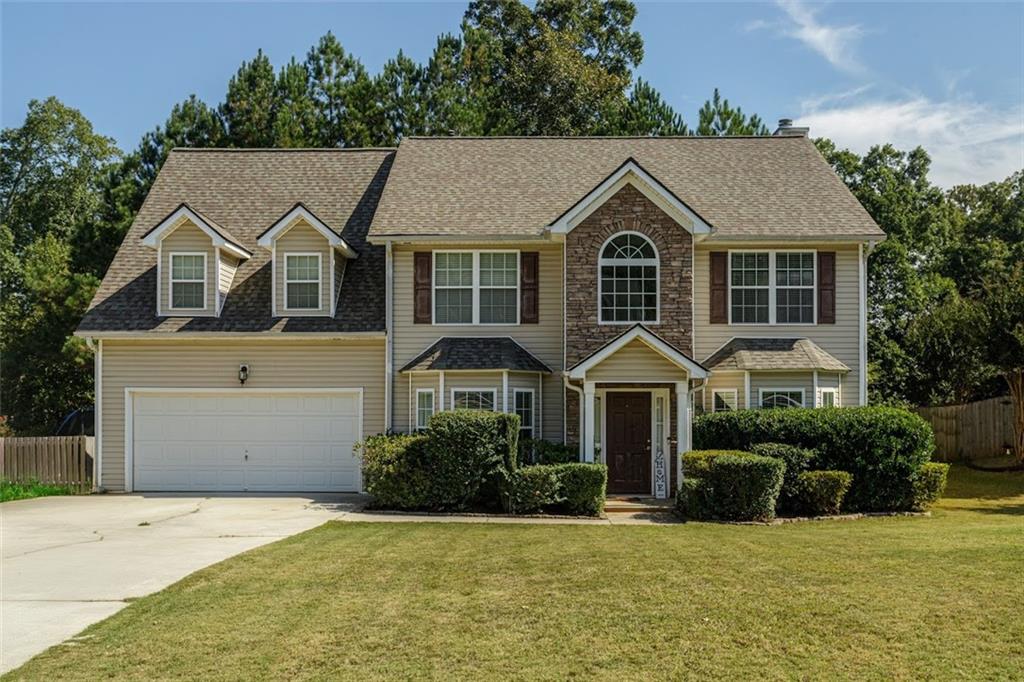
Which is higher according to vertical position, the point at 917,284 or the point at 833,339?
the point at 917,284

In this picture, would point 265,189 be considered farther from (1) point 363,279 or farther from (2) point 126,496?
(2) point 126,496

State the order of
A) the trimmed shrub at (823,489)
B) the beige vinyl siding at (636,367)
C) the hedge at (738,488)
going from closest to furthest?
the hedge at (738,488), the trimmed shrub at (823,489), the beige vinyl siding at (636,367)

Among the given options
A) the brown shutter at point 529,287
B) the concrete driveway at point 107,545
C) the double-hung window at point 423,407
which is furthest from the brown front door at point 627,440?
the concrete driveway at point 107,545

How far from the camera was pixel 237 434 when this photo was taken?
857 inches

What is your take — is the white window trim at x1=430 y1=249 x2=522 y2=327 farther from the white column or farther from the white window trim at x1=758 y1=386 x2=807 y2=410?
the white window trim at x1=758 y1=386 x2=807 y2=410

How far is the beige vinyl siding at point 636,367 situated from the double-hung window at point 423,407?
3855 mm

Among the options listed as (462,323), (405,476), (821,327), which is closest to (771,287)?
(821,327)

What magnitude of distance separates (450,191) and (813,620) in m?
16.1

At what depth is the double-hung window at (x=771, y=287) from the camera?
21266 mm

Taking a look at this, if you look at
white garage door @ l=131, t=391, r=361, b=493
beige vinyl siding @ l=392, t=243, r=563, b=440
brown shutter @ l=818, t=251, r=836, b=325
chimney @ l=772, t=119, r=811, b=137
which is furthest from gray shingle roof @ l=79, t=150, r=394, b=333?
chimney @ l=772, t=119, r=811, b=137

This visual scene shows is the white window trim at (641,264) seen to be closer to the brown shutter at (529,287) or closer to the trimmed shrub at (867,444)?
the brown shutter at (529,287)

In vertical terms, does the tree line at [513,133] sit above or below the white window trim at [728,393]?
above

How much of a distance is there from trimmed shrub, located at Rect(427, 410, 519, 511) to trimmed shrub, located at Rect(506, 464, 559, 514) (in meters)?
0.29

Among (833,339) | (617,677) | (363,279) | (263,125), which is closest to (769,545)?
(617,677)
